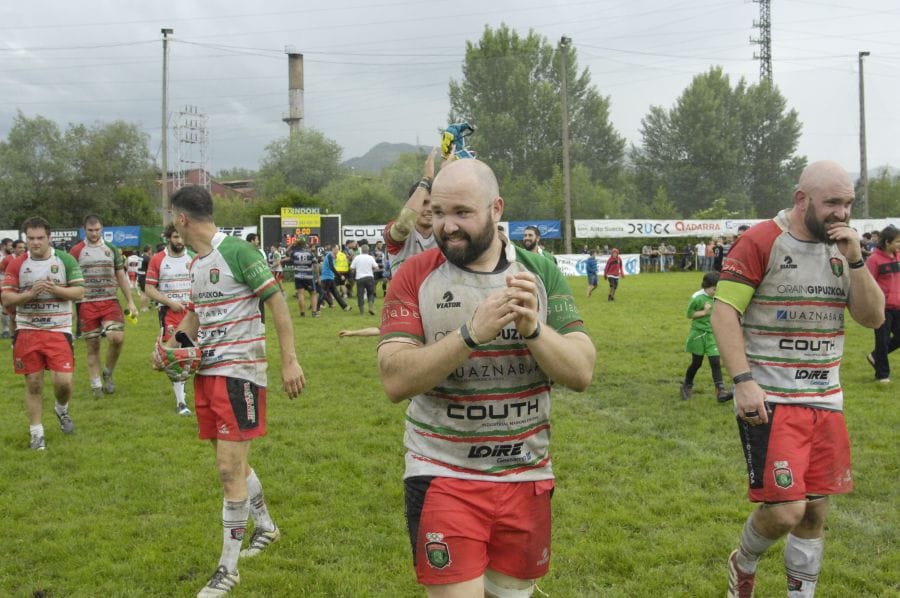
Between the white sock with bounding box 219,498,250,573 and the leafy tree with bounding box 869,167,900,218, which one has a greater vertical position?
the leafy tree with bounding box 869,167,900,218

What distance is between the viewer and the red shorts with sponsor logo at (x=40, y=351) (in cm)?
800

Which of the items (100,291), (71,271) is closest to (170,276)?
(100,291)

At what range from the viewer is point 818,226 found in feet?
12.6

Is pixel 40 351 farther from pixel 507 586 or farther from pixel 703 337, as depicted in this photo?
pixel 703 337

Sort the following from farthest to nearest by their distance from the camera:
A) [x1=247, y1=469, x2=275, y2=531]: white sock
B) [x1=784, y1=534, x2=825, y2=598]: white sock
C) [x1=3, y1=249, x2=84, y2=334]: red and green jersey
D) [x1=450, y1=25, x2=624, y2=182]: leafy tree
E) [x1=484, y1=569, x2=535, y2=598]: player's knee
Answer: [x1=450, y1=25, x2=624, y2=182]: leafy tree < [x1=3, y1=249, x2=84, y2=334]: red and green jersey < [x1=247, y1=469, x2=275, y2=531]: white sock < [x1=784, y1=534, x2=825, y2=598]: white sock < [x1=484, y1=569, x2=535, y2=598]: player's knee

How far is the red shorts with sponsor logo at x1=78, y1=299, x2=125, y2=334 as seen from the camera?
34.7 feet

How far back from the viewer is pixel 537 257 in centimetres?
297

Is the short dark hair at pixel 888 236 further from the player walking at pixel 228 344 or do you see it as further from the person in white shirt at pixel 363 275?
the person in white shirt at pixel 363 275

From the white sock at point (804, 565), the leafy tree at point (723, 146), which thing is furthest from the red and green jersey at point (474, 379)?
the leafy tree at point (723, 146)

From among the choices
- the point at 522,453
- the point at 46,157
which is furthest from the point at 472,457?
the point at 46,157

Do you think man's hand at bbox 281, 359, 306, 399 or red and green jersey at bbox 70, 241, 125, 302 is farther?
red and green jersey at bbox 70, 241, 125, 302

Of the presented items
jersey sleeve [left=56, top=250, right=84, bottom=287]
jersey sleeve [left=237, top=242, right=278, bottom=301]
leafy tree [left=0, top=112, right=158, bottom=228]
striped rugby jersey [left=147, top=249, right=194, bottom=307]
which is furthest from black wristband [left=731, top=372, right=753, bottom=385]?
leafy tree [left=0, top=112, right=158, bottom=228]

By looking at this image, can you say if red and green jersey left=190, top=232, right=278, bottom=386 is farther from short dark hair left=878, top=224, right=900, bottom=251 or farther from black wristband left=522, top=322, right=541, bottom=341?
short dark hair left=878, top=224, right=900, bottom=251

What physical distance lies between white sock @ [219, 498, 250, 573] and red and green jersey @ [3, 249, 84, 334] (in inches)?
176
